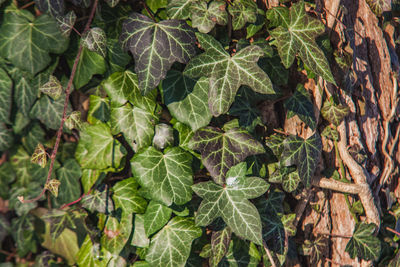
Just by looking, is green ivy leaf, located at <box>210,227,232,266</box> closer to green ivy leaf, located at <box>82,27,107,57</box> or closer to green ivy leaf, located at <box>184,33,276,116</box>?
green ivy leaf, located at <box>184,33,276,116</box>

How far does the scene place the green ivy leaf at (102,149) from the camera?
1173 mm

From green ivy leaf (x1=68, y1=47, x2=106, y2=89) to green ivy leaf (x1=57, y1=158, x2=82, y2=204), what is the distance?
348mm

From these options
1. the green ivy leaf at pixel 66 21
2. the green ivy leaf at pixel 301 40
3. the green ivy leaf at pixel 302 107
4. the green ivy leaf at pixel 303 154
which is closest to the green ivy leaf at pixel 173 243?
the green ivy leaf at pixel 303 154

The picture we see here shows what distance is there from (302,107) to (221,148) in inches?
13.3

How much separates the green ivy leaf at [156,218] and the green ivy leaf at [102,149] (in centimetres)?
22

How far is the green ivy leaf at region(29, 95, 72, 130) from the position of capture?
1265 mm

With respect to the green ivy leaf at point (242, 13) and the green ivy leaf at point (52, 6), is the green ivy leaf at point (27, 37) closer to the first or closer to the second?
the green ivy leaf at point (52, 6)

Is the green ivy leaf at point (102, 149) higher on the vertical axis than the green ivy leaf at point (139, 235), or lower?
higher

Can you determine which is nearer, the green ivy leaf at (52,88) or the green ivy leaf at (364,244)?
the green ivy leaf at (52,88)

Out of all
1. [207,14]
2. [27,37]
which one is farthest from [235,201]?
[27,37]

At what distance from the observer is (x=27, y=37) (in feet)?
3.83

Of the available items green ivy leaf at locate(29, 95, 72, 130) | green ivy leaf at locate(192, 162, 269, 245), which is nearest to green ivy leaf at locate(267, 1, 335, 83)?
green ivy leaf at locate(192, 162, 269, 245)

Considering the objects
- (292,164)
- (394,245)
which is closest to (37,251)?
(292,164)

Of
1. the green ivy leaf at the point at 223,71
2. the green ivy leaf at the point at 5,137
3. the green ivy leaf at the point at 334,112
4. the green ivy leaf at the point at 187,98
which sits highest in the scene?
the green ivy leaf at the point at 223,71
